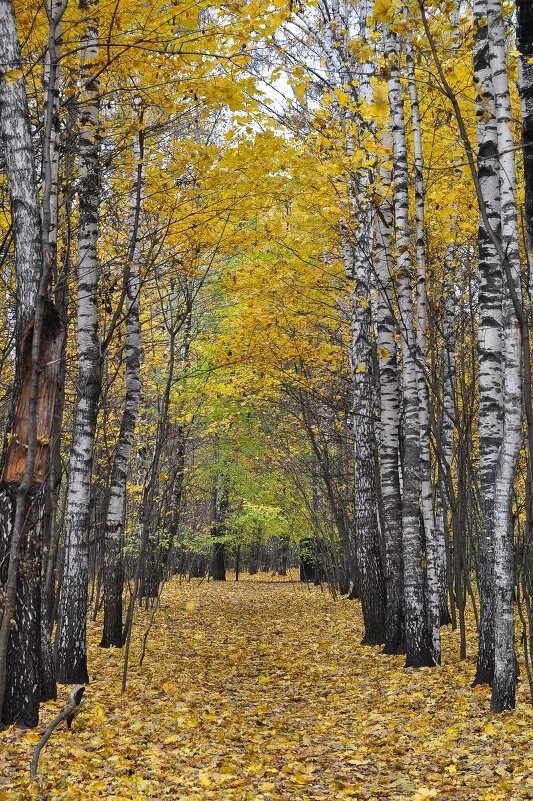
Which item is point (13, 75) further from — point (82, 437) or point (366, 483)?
point (366, 483)

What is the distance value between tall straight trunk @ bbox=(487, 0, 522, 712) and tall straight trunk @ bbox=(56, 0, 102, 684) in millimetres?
3957

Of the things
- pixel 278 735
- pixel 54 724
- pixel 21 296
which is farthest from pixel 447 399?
pixel 54 724

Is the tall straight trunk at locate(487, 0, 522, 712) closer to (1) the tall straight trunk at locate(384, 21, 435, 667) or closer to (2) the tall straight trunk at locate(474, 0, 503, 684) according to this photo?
(2) the tall straight trunk at locate(474, 0, 503, 684)

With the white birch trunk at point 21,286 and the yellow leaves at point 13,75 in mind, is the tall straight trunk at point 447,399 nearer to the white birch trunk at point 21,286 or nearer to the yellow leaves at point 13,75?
the white birch trunk at point 21,286

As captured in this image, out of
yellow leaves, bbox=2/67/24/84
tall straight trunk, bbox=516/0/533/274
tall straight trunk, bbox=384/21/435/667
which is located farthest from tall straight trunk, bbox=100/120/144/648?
tall straight trunk, bbox=516/0/533/274

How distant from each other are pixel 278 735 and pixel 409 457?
12.3 ft

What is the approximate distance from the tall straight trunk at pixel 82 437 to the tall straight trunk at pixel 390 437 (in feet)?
11.6

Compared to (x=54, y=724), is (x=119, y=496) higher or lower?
higher

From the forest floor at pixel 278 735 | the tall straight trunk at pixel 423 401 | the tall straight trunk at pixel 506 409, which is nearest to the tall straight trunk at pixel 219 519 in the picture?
the forest floor at pixel 278 735

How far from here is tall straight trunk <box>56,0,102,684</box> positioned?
739 centimetres

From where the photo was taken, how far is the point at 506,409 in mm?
5547

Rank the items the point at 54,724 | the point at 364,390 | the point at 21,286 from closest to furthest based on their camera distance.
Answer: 1. the point at 54,724
2. the point at 21,286
3. the point at 364,390

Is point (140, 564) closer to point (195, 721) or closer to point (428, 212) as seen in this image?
point (195, 721)

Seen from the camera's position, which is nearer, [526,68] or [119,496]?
[526,68]
